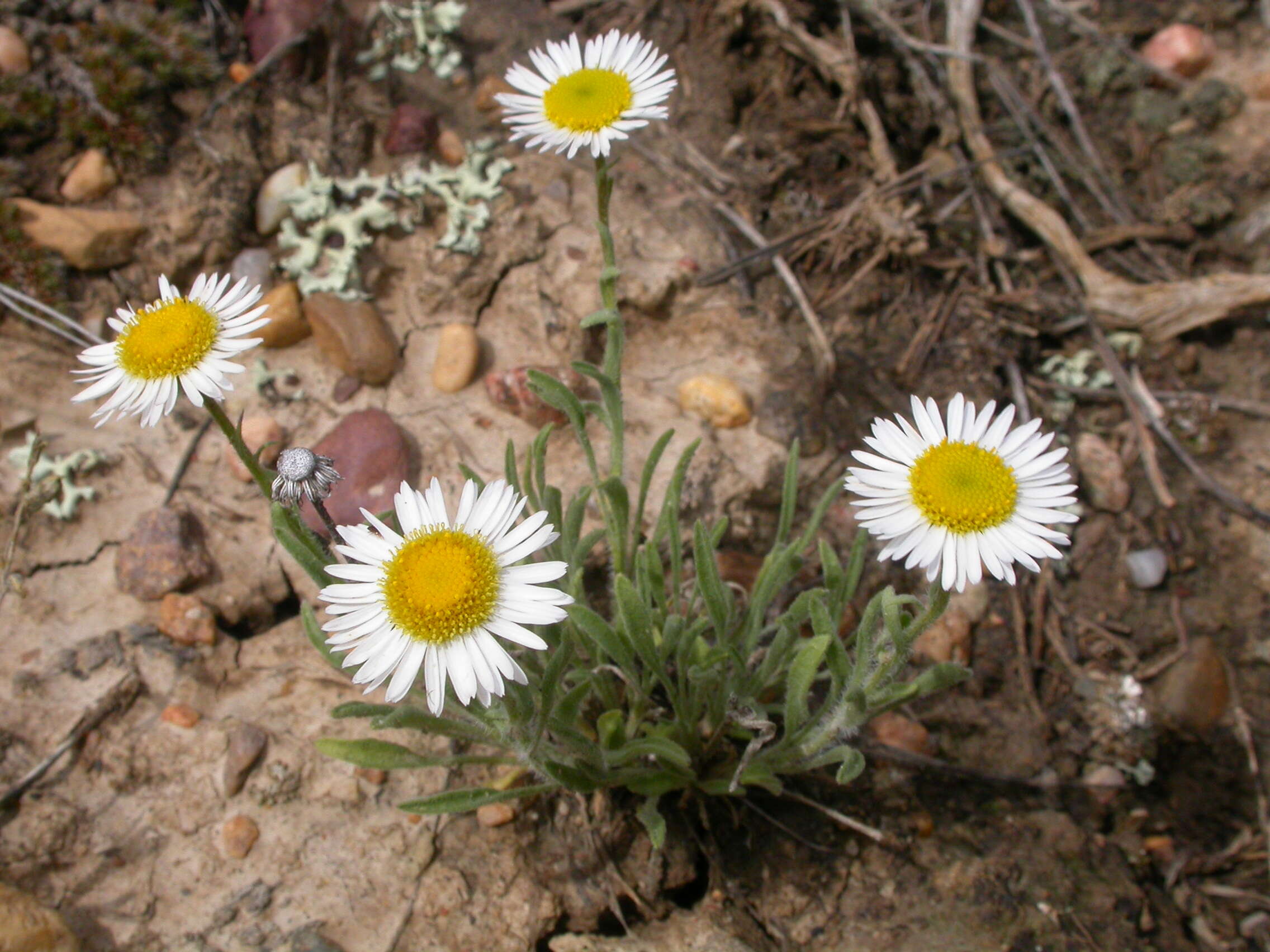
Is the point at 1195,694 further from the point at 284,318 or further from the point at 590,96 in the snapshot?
the point at 284,318

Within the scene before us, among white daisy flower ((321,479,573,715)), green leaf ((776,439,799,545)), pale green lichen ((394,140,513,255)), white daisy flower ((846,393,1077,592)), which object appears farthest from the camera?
pale green lichen ((394,140,513,255))

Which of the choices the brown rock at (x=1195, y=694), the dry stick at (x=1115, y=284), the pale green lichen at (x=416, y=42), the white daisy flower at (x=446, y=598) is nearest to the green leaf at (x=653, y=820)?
the white daisy flower at (x=446, y=598)

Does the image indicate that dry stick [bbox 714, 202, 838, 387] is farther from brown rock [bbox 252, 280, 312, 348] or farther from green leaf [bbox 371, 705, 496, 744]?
green leaf [bbox 371, 705, 496, 744]

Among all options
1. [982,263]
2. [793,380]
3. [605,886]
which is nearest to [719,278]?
[793,380]

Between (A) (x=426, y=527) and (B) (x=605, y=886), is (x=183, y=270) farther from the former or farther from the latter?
(B) (x=605, y=886)

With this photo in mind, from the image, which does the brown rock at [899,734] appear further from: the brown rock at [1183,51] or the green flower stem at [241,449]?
the brown rock at [1183,51]

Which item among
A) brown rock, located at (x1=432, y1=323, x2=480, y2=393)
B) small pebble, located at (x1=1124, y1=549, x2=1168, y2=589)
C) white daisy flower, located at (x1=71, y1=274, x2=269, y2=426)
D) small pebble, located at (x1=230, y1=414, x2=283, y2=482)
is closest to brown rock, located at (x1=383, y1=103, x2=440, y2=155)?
brown rock, located at (x1=432, y1=323, x2=480, y2=393)
